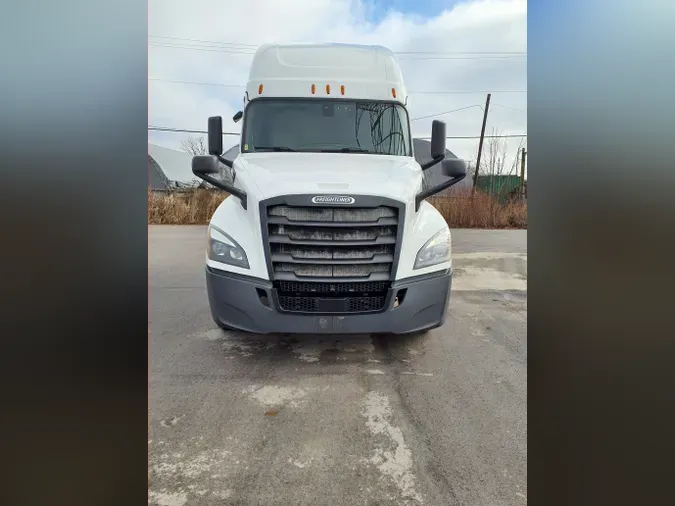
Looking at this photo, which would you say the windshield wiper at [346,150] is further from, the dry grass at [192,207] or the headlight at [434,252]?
the dry grass at [192,207]

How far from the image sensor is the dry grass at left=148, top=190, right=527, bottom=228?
13156mm

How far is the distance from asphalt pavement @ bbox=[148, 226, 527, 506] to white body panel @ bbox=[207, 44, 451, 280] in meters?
0.85

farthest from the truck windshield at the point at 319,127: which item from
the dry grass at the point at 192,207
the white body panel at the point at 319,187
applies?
the dry grass at the point at 192,207

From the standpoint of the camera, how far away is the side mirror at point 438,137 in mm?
4949

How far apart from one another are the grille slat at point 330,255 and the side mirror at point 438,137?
1.87 m

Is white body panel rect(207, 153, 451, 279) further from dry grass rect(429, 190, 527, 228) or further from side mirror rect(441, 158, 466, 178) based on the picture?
dry grass rect(429, 190, 527, 228)

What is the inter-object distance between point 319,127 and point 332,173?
1013 mm

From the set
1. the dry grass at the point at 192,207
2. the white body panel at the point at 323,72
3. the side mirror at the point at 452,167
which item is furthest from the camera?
the dry grass at the point at 192,207

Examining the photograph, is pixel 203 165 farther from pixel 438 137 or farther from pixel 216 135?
pixel 438 137
